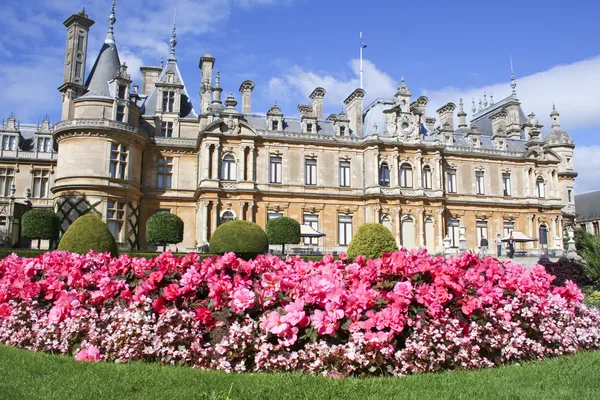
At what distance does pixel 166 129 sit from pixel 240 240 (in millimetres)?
15447

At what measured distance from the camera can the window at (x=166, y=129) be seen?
1374 inches

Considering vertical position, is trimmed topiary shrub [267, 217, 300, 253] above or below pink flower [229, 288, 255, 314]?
above

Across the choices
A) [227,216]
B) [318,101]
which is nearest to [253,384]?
[227,216]

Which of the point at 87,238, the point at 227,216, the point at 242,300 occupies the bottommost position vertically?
the point at 242,300

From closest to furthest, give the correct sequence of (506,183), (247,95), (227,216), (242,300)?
(242,300)
(227,216)
(247,95)
(506,183)

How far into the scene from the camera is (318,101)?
38750 mm

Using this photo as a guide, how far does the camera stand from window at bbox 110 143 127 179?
30.3 m

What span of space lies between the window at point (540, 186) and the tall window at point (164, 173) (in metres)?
29.1

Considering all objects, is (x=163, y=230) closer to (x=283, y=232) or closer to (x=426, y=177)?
(x=283, y=232)

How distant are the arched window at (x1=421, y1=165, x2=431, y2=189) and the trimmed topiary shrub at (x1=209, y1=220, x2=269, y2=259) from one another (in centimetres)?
1679

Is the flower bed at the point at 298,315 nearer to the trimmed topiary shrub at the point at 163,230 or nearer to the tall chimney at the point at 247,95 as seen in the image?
the trimmed topiary shrub at the point at 163,230

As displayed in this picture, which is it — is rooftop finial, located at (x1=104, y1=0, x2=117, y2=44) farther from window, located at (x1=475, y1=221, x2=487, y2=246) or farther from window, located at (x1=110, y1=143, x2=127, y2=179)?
window, located at (x1=475, y1=221, x2=487, y2=246)

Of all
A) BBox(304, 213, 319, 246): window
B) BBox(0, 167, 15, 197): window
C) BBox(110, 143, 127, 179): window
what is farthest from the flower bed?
BBox(0, 167, 15, 197): window

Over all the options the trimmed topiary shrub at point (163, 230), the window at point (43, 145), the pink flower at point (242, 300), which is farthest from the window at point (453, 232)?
the pink flower at point (242, 300)
